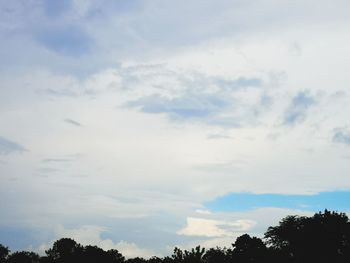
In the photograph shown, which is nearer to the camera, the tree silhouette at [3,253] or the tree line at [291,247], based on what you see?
the tree line at [291,247]

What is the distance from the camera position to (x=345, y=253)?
281 ft

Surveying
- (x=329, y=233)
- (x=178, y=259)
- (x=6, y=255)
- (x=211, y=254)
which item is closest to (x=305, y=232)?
(x=329, y=233)

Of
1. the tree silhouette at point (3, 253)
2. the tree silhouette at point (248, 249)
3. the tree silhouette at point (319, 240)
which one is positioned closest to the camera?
the tree silhouette at point (319, 240)

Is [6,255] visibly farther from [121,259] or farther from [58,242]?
[121,259]

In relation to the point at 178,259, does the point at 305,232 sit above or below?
above

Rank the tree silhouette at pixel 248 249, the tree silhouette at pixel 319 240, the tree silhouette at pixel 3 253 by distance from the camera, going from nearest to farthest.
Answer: the tree silhouette at pixel 319 240
the tree silhouette at pixel 248 249
the tree silhouette at pixel 3 253

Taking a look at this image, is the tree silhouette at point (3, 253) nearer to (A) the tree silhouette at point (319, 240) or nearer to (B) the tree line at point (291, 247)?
(B) the tree line at point (291, 247)

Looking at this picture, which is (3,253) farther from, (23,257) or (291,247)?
(291,247)

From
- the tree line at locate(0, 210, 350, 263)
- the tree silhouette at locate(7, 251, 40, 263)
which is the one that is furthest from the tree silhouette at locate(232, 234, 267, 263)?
the tree silhouette at locate(7, 251, 40, 263)

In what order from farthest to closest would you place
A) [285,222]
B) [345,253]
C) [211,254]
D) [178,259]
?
1. [211,254]
2. [285,222]
3. [345,253]
4. [178,259]

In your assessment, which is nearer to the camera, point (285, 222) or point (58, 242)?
point (285, 222)

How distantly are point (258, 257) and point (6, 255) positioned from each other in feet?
324

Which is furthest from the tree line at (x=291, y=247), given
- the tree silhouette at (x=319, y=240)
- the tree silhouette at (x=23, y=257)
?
the tree silhouette at (x=23, y=257)

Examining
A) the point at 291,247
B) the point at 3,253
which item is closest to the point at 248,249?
the point at 291,247
